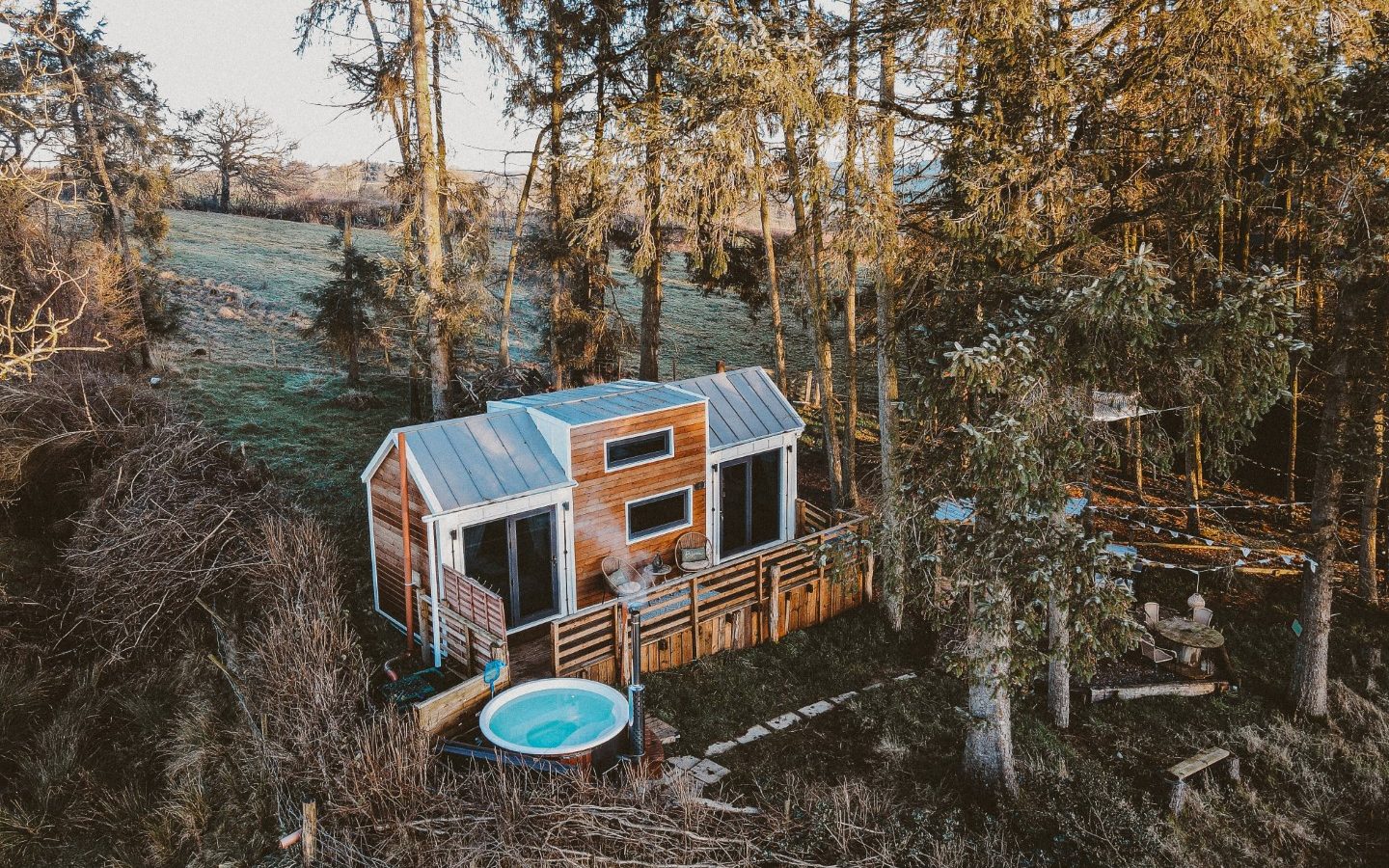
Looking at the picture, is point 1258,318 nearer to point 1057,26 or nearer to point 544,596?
point 1057,26

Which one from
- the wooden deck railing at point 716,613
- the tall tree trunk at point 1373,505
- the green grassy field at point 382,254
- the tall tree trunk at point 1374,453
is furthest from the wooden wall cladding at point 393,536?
the green grassy field at point 382,254

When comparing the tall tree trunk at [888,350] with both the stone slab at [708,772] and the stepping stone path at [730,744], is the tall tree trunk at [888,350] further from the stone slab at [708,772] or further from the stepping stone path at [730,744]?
the stone slab at [708,772]

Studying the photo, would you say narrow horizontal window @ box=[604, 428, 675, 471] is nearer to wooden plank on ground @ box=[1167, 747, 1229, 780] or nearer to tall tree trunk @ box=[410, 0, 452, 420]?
tall tree trunk @ box=[410, 0, 452, 420]

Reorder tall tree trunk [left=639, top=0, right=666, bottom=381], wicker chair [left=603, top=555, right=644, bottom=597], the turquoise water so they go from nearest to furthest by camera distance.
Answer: the turquoise water → tall tree trunk [left=639, top=0, right=666, bottom=381] → wicker chair [left=603, top=555, right=644, bottom=597]

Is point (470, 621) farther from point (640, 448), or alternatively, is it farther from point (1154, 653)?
point (1154, 653)

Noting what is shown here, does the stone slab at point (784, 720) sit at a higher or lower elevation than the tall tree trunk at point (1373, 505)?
lower

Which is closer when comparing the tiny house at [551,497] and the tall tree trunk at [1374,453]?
the tall tree trunk at [1374,453]

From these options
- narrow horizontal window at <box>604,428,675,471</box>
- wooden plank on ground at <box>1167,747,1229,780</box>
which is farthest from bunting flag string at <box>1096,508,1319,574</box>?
narrow horizontal window at <box>604,428,675,471</box>

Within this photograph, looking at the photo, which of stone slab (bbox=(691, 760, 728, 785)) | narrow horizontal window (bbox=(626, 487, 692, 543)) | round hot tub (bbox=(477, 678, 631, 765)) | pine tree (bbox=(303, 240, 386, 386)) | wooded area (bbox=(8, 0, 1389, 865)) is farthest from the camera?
pine tree (bbox=(303, 240, 386, 386))
